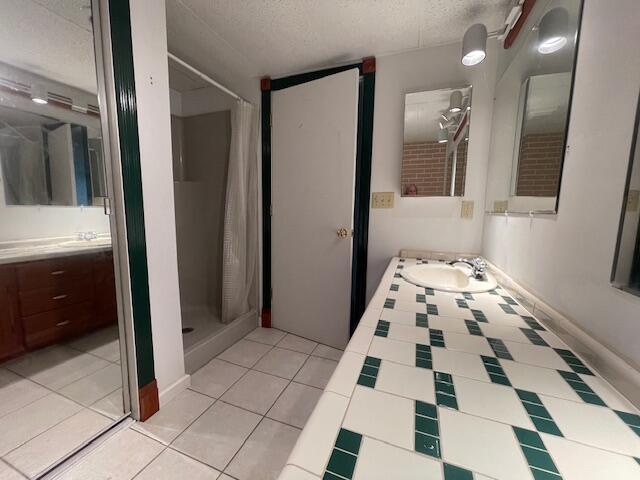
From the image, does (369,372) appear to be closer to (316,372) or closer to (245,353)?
(316,372)

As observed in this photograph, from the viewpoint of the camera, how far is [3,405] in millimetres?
1374

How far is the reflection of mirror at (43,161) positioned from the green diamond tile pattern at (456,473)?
2.18m

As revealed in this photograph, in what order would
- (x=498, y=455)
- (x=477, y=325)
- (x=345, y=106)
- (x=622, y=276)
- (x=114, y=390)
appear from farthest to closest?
1. (x=345, y=106)
2. (x=114, y=390)
3. (x=477, y=325)
4. (x=622, y=276)
5. (x=498, y=455)

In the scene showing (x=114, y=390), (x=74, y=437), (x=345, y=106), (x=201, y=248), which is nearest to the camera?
(x=74, y=437)

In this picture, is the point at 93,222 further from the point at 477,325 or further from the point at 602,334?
the point at 602,334

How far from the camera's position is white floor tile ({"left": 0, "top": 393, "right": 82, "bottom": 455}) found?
1.18 metres

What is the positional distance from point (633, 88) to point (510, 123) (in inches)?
34.5

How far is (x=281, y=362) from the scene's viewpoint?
72.7 inches

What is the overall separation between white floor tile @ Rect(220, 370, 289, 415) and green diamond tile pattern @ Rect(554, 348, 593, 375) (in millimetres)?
1342

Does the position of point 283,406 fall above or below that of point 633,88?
below

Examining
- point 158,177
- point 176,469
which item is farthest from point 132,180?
point 176,469

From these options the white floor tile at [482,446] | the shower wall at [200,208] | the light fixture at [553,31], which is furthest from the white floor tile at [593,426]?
the shower wall at [200,208]

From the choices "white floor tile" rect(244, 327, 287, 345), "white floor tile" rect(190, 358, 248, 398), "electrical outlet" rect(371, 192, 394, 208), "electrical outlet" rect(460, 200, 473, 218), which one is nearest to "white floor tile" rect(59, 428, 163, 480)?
"white floor tile" rect(190, 358, 248, 398)

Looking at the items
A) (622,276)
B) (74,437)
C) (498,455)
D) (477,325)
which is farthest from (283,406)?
(622,276)
